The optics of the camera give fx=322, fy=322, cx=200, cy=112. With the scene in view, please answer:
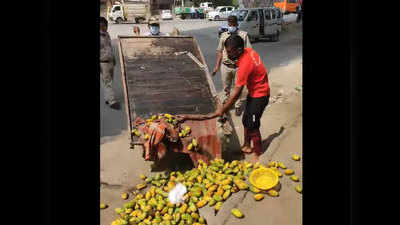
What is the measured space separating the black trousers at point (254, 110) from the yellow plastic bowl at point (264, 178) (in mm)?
1186

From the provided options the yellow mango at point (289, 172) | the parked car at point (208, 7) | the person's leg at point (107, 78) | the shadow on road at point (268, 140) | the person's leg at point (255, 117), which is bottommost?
the yellow mango at point (289, 172)

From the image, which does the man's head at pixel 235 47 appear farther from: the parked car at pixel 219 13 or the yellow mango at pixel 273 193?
the parked car at pixel 219 13

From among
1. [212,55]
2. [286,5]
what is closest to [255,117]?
[212,55]

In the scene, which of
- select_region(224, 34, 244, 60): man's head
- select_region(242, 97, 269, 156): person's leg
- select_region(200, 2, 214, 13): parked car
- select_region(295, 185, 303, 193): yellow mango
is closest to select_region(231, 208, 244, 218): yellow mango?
select_region(295, 185, 303, 193): yellow mango

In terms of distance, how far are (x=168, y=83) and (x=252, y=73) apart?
5.41ft

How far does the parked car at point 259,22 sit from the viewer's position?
44.3ft

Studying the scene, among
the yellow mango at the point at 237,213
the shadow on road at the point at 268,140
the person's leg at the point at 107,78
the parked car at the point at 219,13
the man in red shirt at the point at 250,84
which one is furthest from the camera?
the parked car at the point at 219,13

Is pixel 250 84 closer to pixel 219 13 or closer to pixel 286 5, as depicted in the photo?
pixel 286 5

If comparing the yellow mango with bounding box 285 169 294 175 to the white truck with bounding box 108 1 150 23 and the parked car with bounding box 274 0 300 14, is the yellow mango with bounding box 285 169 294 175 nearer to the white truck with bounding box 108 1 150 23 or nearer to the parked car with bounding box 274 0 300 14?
the white truck with bounding box 108 1 150 23

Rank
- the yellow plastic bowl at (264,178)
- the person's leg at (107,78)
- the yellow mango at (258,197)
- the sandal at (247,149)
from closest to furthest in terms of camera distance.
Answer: the yellow mango at (258,197), the yellow plastic bowl at (264,178), the sandal at (247,149), the person's leg at (107,78)

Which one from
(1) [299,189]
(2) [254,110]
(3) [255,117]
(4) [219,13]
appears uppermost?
(4) [219,13]

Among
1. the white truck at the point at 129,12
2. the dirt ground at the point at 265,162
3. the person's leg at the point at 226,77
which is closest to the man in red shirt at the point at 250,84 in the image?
the dirt ground at the point at 265,162

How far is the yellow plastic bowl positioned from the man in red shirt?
0.98 metres

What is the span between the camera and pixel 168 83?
18.3 feet
